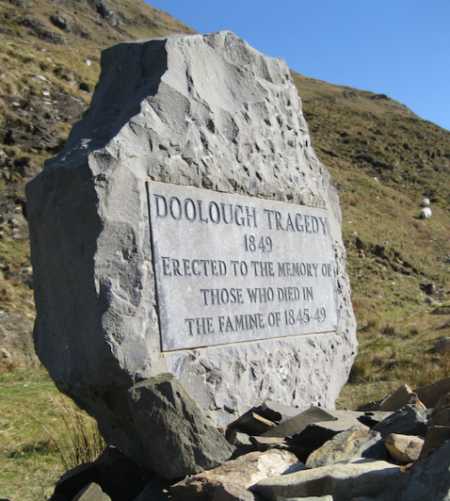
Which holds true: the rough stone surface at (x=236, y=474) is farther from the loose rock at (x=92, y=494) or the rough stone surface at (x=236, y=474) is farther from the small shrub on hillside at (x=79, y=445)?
the small shrub on hillside at (x=79, y=445)

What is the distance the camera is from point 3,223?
40.4 ft

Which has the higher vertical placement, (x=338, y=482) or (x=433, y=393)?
(x=433, y=393)

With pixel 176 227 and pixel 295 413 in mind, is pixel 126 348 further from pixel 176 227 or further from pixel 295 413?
pixel 295 413

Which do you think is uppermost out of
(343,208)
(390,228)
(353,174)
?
(353,174)

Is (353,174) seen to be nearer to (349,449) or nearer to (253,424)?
(253,424)

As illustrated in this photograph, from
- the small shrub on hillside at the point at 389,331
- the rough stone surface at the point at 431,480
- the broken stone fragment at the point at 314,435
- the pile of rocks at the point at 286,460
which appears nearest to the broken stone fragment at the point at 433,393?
the pile of rocks at the point at 286,460

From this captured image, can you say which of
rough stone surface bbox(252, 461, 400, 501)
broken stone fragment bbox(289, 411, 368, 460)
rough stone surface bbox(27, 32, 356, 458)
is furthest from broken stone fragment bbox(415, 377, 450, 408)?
rough stone surface bbox(252, 461, 400, 501)

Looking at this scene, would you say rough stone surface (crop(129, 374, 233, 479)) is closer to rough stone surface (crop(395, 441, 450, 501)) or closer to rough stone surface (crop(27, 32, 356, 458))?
rough stone surface (crop(27, 32, 356, 458))

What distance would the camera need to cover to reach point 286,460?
3.47 metres

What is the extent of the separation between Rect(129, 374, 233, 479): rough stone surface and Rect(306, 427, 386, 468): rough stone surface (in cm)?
50

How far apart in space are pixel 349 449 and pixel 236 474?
58 cm

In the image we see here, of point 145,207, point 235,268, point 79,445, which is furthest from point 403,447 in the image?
point 79,445

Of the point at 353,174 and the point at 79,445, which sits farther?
the point at 353,174

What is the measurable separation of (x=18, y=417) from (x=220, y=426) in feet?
9.45
